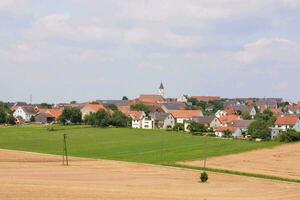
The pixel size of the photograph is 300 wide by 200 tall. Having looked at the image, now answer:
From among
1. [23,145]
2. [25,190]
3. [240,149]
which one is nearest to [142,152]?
[240,149]

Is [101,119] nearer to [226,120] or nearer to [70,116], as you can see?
[70,116]

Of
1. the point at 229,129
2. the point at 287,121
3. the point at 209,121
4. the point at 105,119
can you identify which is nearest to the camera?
the point at 229,129

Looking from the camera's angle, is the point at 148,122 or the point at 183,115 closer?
the point at 148,122

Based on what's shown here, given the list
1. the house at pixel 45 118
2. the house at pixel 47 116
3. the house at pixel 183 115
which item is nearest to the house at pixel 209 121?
the house at pixel 183 115

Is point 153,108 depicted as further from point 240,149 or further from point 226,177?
point 226,177

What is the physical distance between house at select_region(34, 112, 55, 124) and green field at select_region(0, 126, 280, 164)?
139ft

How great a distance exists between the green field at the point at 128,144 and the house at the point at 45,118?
42.3 m

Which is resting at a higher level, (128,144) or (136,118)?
(136,118)

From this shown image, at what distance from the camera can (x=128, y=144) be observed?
105 meters

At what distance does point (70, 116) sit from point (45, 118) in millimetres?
25740

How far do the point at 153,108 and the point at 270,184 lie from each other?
5276 inches

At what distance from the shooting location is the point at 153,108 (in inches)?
7539

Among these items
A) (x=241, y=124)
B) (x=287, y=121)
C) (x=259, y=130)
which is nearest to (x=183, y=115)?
(x=241, y=124)

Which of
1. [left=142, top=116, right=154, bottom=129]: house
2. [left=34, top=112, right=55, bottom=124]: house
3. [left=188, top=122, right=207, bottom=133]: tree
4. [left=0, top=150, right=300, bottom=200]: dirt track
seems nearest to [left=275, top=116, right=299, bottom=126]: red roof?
[left=188, top=122, right=207, bottom=133]: tree
